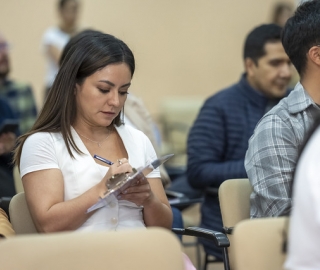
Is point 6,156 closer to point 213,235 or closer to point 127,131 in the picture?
point 127,131

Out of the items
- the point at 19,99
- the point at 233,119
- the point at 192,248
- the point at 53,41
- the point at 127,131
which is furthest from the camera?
the point at 53,41

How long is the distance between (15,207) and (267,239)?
3.46 feet

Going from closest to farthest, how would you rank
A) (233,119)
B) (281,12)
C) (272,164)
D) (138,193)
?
(138,193)
(272,164)
(233,119)
(281,12)

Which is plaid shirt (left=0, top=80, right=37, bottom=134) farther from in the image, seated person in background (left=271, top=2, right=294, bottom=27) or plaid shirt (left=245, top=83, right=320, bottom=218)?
seated person in background (left=271, top=2, right=294, bottom=27)

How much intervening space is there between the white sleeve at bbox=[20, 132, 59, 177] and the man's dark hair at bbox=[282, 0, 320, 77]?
1012mm

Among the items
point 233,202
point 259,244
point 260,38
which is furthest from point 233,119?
point 259,244

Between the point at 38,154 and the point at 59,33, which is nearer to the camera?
the point at 38,154

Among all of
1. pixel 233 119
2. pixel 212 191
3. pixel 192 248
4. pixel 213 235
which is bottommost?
pixel 192 248

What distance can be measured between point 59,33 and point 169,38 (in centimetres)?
154

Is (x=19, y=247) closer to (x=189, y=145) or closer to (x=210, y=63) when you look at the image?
(x=189, y=145)

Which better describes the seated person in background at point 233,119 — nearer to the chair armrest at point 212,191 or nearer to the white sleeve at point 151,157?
the chair armrest at point 212,191

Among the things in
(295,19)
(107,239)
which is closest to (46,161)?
(107,239)

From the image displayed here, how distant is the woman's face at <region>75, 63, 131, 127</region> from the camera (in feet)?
8.28

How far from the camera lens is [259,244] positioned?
6.33 feet
